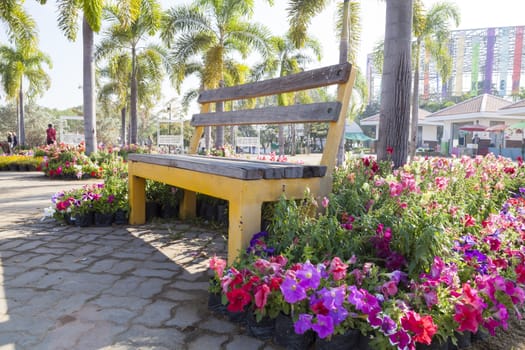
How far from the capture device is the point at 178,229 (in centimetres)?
376

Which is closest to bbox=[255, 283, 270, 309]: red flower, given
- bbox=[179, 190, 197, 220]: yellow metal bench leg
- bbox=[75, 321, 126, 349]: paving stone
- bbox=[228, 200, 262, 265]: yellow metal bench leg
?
bbox=[228, 200, 262, 265]: yellow metal bench leg

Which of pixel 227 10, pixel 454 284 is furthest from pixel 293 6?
pixel 454 284

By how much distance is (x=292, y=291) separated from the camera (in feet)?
5.13

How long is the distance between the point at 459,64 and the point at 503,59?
6.85m

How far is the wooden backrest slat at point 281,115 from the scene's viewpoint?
2.52 meters

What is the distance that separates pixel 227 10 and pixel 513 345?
586 inches

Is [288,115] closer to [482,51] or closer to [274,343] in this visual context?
[274,343]

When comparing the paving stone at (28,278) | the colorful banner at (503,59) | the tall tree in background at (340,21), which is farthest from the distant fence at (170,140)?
the colorful banner at (503,59)

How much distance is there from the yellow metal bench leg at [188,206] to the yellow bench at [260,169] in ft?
2.43

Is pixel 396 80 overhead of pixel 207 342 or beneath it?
overhead

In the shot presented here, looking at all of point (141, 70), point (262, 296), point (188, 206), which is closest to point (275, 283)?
point (262, 296)

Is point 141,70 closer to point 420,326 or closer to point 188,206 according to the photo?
point 188,206

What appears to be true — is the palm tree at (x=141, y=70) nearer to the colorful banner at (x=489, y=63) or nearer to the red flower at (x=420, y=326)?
the red flower at (x=420, y=326)

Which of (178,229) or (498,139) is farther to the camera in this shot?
(498,139)
